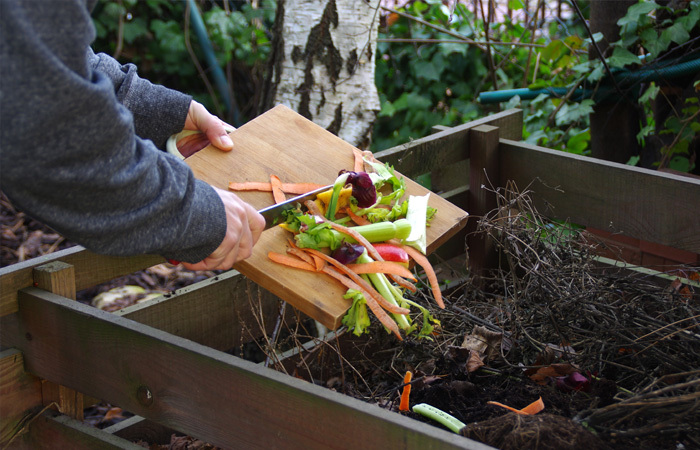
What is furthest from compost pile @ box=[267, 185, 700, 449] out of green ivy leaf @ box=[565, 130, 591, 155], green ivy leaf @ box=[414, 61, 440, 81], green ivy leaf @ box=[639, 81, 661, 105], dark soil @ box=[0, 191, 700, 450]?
green ivy leaf @ box=[414, 61, 440, 81]

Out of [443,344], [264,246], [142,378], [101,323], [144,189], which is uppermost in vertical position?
[144,189]

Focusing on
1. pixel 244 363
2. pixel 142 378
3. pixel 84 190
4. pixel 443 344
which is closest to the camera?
pixel 84 190

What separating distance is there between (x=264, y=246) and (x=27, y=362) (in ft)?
2.45

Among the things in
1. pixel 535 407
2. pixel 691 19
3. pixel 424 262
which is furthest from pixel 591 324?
pixel 691 19

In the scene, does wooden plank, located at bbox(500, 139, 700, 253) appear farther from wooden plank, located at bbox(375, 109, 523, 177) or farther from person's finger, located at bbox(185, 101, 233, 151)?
person's finger, located at bbox(185, 101, 233, 151)

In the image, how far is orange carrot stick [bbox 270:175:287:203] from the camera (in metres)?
2.16

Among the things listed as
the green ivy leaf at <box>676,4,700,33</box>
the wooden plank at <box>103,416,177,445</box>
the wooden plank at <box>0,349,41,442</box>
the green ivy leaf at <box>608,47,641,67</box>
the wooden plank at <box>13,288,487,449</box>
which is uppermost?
the green ivy leaf at <box>676,4,700,33</box>

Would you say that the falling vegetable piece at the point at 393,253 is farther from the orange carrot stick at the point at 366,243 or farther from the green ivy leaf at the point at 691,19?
the green ivy leaf at the point at 691,19

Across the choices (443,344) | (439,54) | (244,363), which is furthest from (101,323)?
(439,54)

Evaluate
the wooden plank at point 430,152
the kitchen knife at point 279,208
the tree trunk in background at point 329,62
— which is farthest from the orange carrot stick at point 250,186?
the tree trunk in background at point 329,62

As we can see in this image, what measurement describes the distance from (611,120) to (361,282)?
8.68 feet

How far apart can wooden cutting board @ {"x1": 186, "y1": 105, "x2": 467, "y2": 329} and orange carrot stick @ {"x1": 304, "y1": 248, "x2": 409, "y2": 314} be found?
0.04m

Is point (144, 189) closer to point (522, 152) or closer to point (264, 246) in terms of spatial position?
point (264, 246)

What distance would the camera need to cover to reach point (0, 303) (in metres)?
1.89
